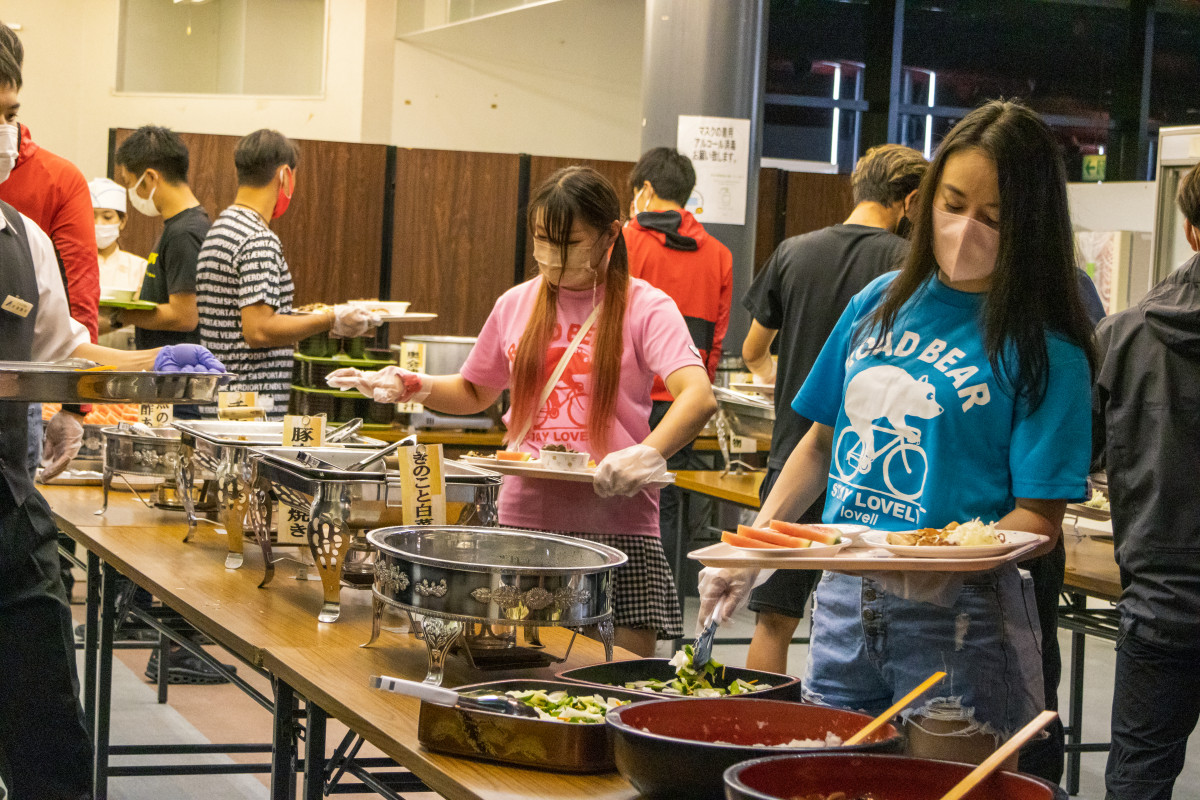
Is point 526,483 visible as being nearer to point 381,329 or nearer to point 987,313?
point 987,313

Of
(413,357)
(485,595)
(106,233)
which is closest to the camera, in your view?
(485,595)

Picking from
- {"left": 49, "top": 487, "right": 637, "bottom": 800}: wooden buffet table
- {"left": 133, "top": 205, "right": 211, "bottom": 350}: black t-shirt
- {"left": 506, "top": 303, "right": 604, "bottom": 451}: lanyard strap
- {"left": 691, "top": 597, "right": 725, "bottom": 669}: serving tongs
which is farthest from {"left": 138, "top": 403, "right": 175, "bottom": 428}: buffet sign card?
{"left": 691, "top": 597, "right": 725, "bottom": 669}: serving tongs

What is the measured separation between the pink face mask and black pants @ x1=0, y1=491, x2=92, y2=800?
5.28 ft

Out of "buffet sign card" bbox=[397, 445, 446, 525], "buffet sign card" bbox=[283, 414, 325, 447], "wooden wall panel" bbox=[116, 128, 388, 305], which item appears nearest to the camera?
"buffet sign card" bbox=[397, 445, 446, 525]

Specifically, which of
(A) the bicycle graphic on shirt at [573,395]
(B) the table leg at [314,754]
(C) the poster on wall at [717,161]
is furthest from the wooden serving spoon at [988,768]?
(C) the poster on wall at [717,161]

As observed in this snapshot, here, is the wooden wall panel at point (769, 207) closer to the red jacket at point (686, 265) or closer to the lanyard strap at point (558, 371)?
the red jacket at point (686, 265)

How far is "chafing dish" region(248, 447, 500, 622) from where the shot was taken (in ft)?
6.84

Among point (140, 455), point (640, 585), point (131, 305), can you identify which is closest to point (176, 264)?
point (131, 305)

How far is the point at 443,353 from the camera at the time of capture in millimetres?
4922

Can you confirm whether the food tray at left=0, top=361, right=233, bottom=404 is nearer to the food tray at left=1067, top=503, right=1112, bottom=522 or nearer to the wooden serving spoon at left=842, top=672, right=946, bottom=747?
the wooden serving spoon at left=842, top=672, right=946, bottom=747

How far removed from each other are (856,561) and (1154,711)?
4.67 ft

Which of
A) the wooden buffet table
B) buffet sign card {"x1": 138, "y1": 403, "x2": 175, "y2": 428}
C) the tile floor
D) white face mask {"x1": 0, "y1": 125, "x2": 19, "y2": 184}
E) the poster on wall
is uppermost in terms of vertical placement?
the poster on wall

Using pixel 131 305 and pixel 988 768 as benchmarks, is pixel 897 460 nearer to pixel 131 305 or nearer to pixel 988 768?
pixel 988 768

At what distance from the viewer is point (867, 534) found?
4.78ft
